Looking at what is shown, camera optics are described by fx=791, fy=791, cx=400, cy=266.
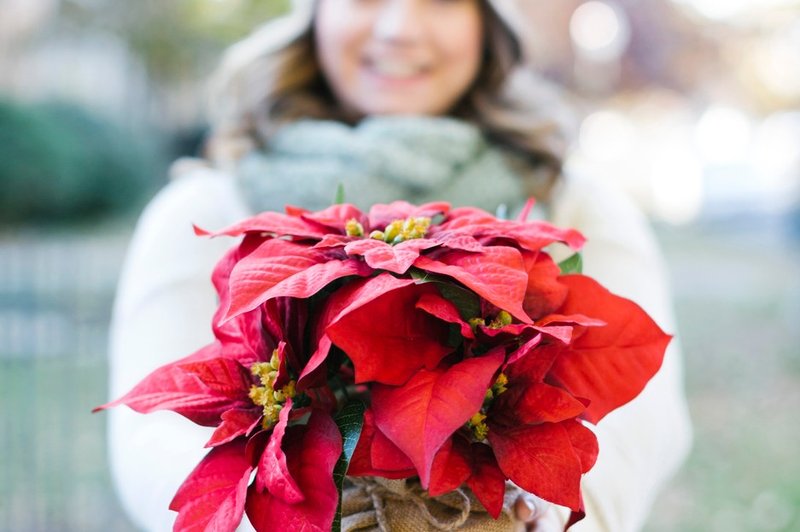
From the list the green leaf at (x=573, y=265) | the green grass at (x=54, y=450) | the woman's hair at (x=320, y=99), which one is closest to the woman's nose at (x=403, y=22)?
the woman's hair at (x=320, y=99)

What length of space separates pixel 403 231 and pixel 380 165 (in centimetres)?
63

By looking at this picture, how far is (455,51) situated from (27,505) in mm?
2102

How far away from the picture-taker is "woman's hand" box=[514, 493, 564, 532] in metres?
0.72

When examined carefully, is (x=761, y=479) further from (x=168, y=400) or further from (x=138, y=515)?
(x=168, y=400)

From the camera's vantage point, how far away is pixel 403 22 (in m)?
1.29

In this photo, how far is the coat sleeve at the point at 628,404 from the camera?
978 mm

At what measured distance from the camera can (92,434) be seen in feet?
10.5

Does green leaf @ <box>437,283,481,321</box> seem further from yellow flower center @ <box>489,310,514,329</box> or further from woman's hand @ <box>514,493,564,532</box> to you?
woman's hand @ <box>514,493,564,532</box>

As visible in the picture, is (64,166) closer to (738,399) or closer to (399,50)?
(738,399)

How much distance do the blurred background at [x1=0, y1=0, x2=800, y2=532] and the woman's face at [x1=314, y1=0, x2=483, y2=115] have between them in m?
0.32

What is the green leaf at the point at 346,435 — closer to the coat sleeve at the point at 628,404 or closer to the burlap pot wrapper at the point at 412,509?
the burlap pot wrapper at the point at 412,509

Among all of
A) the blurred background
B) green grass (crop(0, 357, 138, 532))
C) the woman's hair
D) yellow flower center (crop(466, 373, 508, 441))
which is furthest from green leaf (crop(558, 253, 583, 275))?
green grass (crop(0, 357, 138, 532))

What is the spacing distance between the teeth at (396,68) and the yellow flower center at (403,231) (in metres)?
0.72

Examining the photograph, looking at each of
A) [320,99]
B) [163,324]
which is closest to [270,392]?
[163,324]
